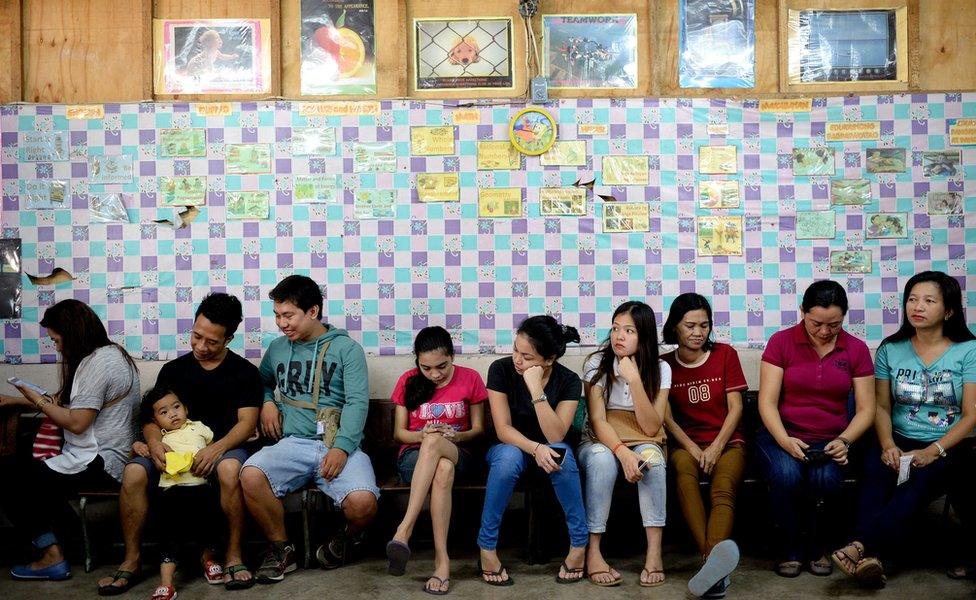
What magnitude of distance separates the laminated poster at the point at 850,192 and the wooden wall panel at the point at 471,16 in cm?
171

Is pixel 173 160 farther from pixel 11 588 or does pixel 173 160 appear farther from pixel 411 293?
pixel 11 588

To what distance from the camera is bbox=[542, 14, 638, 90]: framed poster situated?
4.59 metres

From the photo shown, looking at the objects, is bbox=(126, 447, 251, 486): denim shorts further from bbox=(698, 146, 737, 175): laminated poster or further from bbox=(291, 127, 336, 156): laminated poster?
bbox=(698, 146, 737, 175): laminated poster

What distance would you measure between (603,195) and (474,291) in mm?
855

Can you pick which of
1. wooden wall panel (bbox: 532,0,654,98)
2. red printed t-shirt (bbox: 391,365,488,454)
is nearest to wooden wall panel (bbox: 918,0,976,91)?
wooden wall panel (bbox: 532,0,654,98)

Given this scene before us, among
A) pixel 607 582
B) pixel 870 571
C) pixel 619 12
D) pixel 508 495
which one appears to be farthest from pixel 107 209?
pixel 870 571

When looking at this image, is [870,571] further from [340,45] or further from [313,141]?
[340,45]

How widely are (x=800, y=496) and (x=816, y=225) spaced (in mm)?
1550

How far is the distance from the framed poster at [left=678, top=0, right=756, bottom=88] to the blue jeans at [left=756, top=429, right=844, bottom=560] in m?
2.04

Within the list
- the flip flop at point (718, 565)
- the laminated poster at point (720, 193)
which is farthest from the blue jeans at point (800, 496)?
the laminated poster at point (720, 193)

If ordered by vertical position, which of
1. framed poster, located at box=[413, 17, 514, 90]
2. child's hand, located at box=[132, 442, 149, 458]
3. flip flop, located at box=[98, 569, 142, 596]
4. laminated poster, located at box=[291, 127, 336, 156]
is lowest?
flip flop, located at box=[98, 569, 142, 596]

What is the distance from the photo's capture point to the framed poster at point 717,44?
4.59 metres

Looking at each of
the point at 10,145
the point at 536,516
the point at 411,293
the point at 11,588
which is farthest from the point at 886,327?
the point at 10,145

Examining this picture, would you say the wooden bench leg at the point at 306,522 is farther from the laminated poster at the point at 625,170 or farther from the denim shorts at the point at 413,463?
the laminated poster at the point at 625,170
